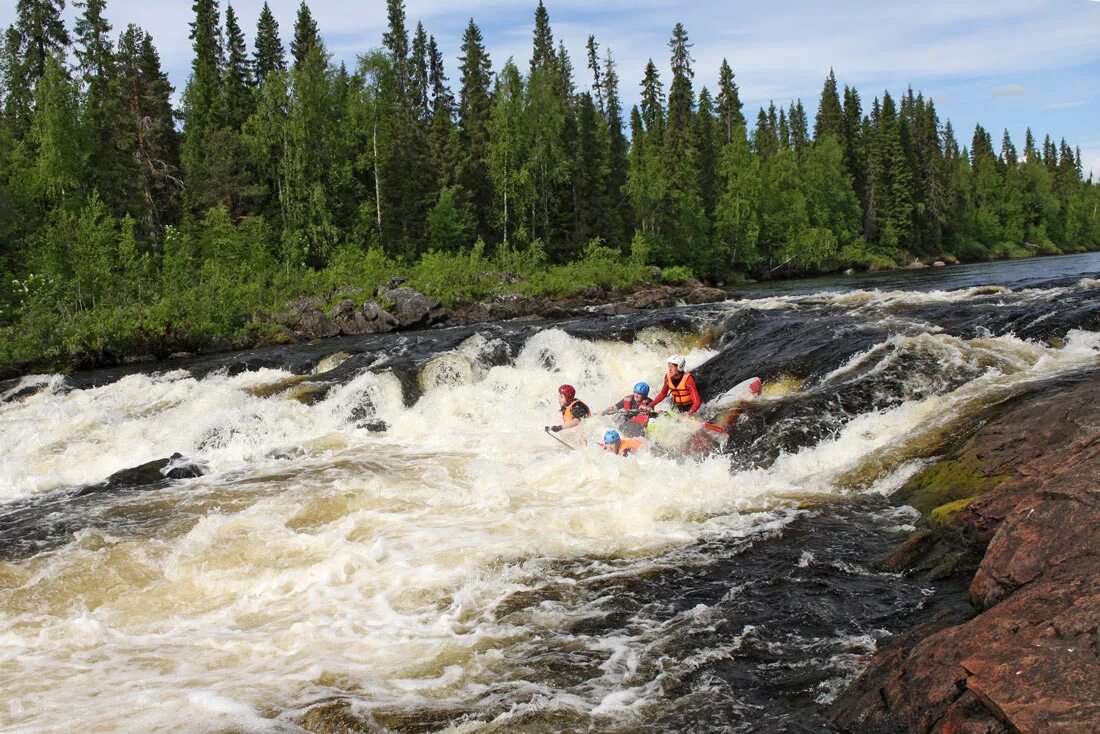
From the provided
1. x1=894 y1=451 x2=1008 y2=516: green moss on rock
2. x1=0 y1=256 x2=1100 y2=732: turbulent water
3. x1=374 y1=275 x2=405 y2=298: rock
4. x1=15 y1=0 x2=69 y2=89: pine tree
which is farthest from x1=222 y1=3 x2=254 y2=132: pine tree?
x1=894 y1=451 x2=1008 y2=516: green moss on rock

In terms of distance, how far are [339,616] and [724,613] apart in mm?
3195

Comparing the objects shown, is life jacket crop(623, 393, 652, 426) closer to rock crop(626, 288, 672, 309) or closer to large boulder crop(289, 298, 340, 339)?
large boulder crop(289, 298, 340, 339)

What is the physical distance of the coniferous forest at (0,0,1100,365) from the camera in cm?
2989

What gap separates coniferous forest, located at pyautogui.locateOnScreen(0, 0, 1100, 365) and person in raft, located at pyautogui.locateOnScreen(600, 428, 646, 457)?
62.1 feet

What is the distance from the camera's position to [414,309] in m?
30.1

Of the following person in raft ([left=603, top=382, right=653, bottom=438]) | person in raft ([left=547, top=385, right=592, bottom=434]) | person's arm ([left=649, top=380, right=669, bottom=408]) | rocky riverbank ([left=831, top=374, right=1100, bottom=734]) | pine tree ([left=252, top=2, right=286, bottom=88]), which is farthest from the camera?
pine tree ([left=252, top=2, right=286, bottom=88])

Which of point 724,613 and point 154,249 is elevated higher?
point 154,249

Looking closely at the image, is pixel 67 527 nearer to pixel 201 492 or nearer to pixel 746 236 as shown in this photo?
pixel 201 492

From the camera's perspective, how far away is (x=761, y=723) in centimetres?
468

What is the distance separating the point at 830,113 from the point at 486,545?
6974 centimetres

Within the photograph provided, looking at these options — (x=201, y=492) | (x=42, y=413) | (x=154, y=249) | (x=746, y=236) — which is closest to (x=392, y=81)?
(x=154, y=249)

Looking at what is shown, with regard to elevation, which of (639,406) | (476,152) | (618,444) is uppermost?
(476,152)

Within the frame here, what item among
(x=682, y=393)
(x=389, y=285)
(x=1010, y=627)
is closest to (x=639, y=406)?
(x=682, y=393)

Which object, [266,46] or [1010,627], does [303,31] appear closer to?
[266,46]
